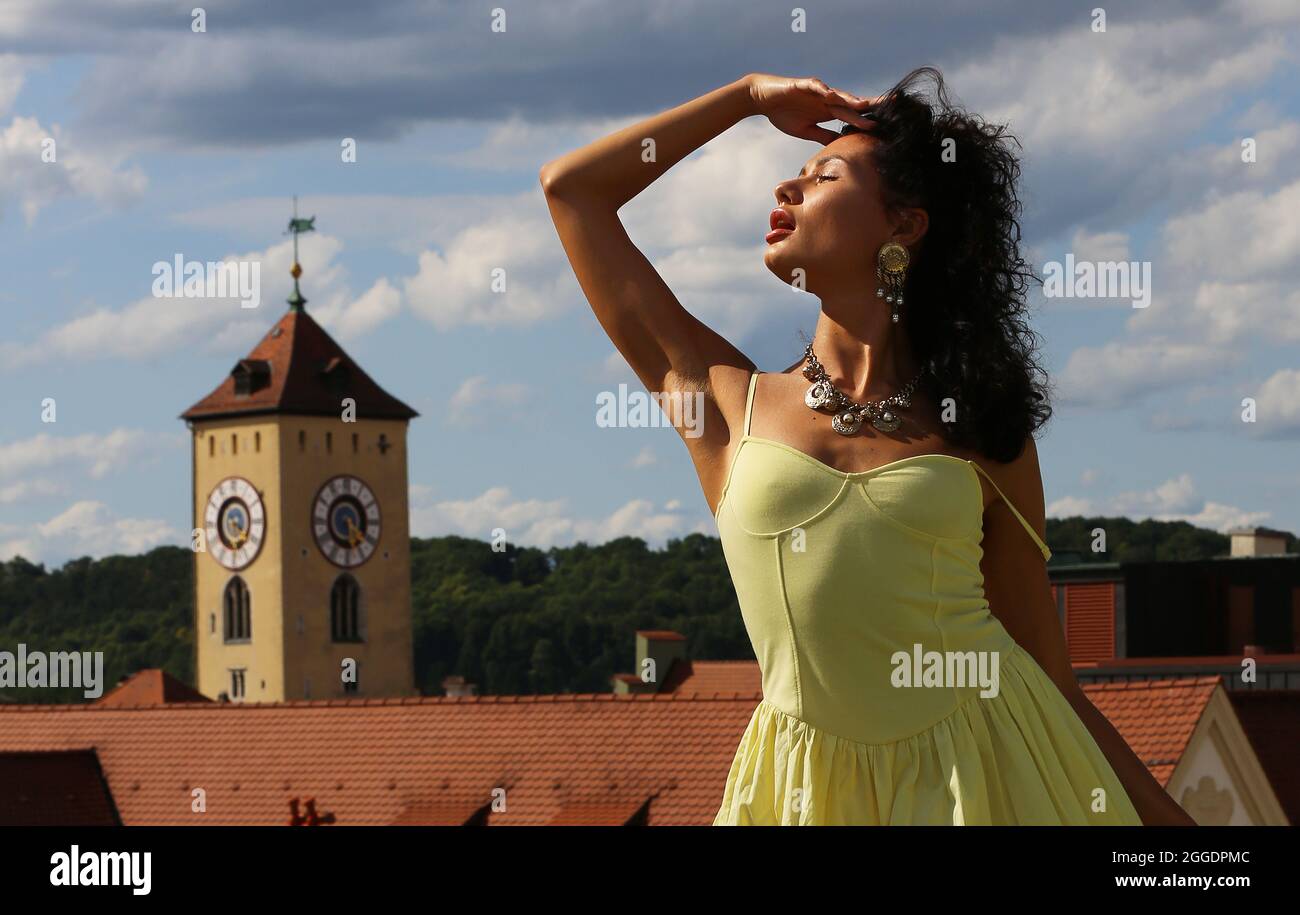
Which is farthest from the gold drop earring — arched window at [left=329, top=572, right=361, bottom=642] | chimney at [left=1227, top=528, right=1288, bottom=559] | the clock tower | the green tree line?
arched window at [left=329, top=572, right=361, bottom=642]

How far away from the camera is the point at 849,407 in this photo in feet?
11.6

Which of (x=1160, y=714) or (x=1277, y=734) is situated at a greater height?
(x=1160, y=714)

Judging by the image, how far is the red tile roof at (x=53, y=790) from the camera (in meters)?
37.6

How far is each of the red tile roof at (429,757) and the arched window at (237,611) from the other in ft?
270

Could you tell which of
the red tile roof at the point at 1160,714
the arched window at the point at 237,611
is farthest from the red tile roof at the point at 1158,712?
the arched window at the point at 237,611

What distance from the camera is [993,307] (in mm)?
3697

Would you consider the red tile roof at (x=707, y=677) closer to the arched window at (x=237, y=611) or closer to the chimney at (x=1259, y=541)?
the chimney at (x=1259, y=541)

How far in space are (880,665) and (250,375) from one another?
387 feet

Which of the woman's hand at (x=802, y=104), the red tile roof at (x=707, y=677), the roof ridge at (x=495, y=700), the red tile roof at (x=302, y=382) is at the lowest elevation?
the red tile roof at (x=707, y=677)

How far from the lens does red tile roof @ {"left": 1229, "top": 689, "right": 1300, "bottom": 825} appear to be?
1121 inches

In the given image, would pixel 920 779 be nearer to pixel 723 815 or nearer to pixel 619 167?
pixel 723 815

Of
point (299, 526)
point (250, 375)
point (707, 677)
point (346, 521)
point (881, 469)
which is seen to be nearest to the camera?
point (881, 469)
